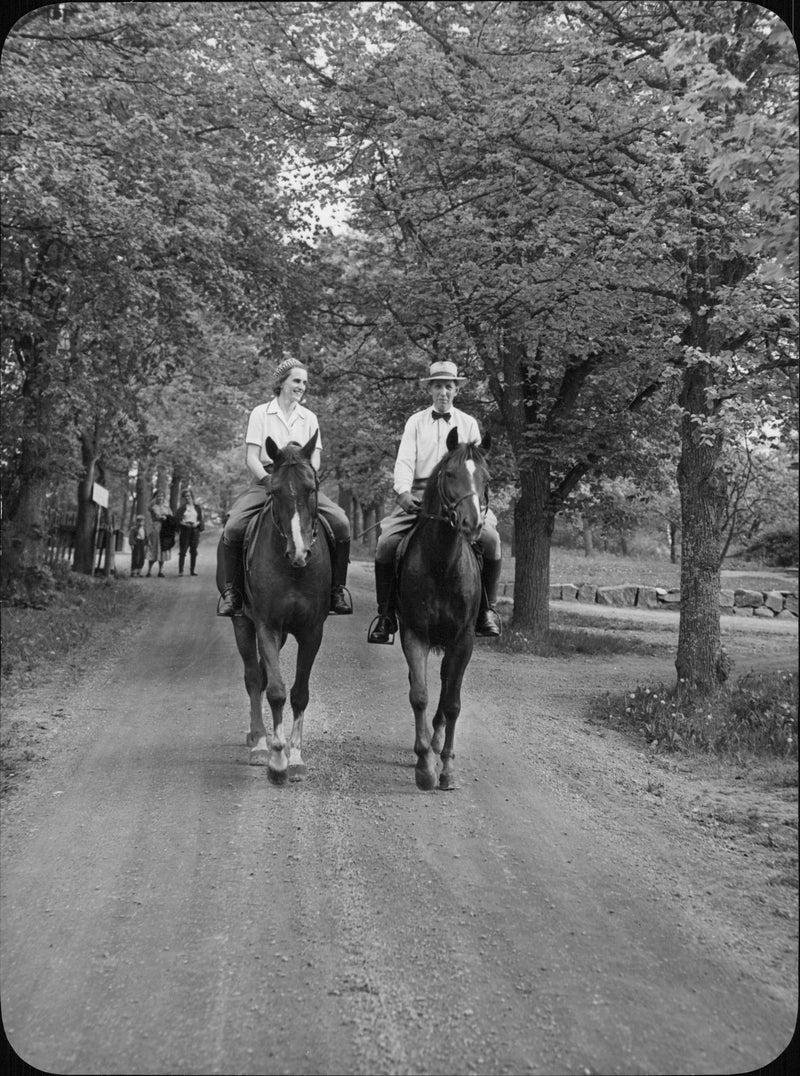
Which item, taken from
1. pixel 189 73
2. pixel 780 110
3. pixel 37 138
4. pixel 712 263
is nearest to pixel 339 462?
pixel 37 138

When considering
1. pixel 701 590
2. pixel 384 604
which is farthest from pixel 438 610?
pixel 701 590

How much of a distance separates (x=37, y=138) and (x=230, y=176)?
2.24m

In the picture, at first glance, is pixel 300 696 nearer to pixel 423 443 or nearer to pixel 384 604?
pixel 384 604

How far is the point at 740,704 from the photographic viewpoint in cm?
237

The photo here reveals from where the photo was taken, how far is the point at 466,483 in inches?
197

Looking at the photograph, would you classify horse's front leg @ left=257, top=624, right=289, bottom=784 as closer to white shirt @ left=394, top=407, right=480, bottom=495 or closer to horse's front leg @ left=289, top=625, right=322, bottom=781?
horse's front leg @ left=289, top=625, right=322, bottom=781

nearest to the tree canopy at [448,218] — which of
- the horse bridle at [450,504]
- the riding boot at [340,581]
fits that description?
the horse bridle at [450,504]

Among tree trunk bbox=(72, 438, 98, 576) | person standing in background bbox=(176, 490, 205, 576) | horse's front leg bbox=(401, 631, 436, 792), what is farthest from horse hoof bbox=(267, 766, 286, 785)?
tree trunk bbox=(72, 438, 98, 576)

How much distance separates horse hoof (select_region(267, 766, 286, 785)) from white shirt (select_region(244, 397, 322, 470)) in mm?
1915

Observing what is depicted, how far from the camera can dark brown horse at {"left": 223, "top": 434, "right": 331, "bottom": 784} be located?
5.14 meters

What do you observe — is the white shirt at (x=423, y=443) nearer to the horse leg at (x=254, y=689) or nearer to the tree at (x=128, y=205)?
the horse leg at (x=254, y=689)

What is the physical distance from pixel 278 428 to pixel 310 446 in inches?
9.3

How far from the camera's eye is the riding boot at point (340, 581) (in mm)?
5816

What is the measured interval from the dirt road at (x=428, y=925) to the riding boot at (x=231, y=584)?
4.75 feet
